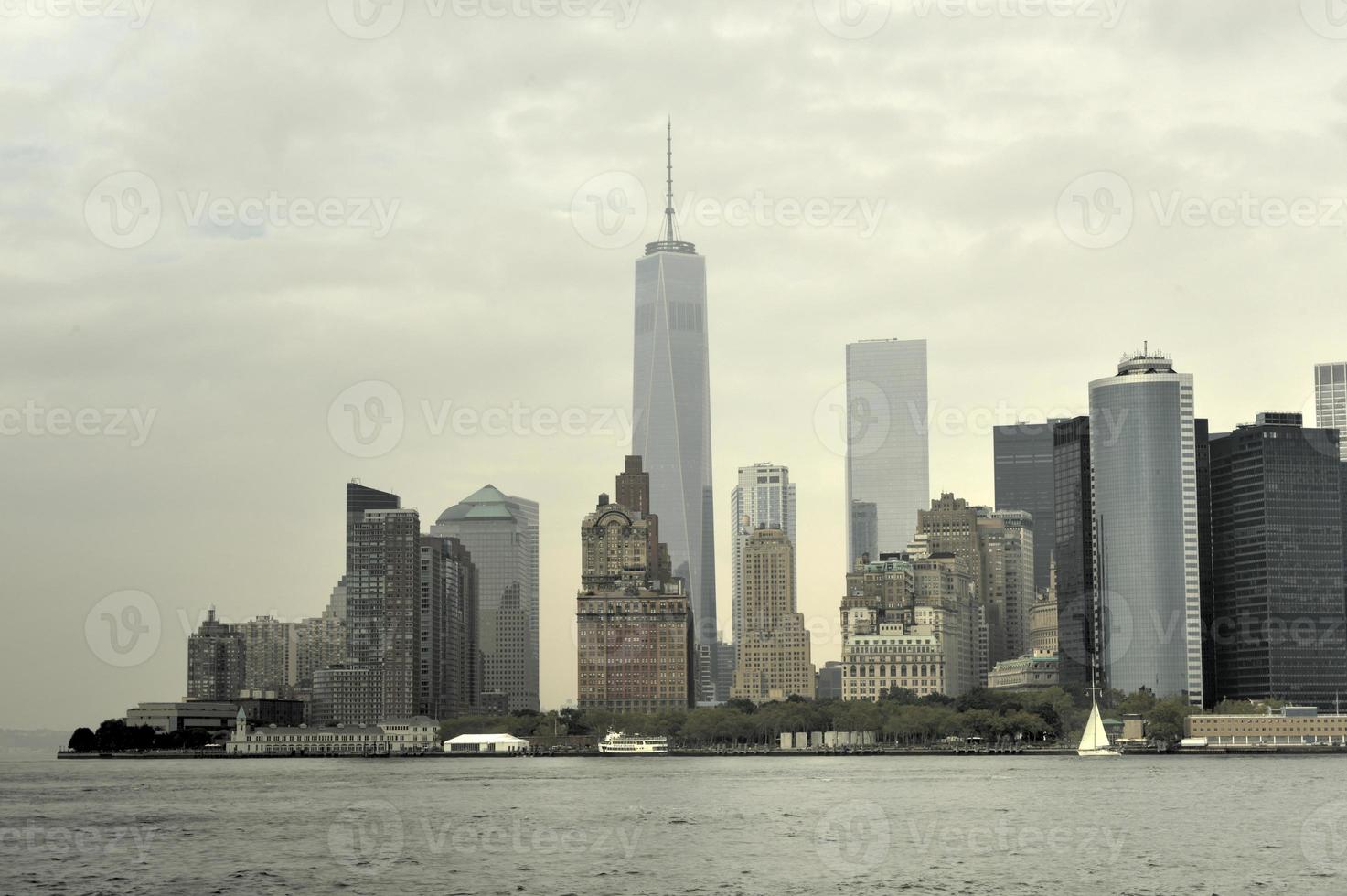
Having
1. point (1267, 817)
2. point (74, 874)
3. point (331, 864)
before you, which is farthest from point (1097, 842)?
point (74, 874)

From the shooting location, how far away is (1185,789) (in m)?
166

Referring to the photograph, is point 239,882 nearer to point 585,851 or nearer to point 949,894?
point 585,851

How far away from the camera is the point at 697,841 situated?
108 meters

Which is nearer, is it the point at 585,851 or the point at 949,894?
the point at 949,894

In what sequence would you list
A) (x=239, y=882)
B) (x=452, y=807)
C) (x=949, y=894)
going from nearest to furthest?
(x=949, y=894) → (x=239, y=882) → (x=452, y=807)

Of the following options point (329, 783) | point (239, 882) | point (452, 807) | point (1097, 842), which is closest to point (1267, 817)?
point (1097, 842)

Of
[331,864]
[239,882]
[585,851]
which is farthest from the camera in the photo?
[585,851]

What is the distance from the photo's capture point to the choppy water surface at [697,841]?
282 feet

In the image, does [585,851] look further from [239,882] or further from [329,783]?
[329,783]

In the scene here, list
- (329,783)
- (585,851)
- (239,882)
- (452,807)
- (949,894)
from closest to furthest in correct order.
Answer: (949,894)
(239,882)
(585,851)
(452,807)
(329,783)

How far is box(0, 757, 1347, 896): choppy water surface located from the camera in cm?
8606

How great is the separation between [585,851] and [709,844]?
799 centimetres

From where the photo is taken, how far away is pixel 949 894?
80.6m

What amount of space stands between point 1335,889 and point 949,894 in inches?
703
